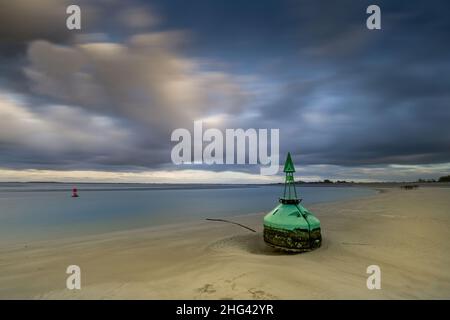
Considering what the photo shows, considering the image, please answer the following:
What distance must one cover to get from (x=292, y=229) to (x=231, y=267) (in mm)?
3033

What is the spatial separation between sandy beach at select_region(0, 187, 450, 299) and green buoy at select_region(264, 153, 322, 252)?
15.8 inches

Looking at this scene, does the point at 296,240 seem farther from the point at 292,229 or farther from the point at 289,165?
the point at 289,165

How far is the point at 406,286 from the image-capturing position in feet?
21.2

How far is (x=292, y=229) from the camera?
8.93m

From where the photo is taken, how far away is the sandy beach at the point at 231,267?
224 inches

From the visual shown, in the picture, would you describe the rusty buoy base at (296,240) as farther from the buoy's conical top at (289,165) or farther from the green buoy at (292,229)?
the buoy's conical top at (289,165)

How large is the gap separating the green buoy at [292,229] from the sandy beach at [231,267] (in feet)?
1.31

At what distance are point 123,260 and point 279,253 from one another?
552 centimetres

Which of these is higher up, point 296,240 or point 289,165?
point 289,165

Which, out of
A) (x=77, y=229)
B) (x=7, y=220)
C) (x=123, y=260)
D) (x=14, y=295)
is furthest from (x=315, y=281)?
(x=7, y=220)

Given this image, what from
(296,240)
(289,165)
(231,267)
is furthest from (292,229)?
(231,267)

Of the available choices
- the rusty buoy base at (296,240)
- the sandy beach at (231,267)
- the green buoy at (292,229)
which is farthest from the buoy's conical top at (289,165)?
the sandy beach at (231,267)

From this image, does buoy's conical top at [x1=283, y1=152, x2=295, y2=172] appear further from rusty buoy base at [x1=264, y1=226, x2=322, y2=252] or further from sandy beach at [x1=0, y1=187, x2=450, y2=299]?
sandy beach at [x1=0, y1=187, x2=450, y2=299]

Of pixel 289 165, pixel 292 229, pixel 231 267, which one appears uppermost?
pixel 289 165
